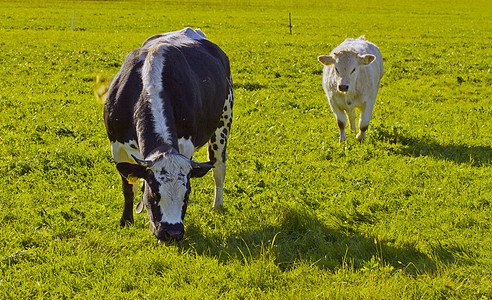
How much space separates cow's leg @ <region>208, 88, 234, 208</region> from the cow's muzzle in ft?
6.77

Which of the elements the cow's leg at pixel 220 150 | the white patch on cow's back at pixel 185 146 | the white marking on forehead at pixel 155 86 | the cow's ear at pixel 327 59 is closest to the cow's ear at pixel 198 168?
the white marking on forehead at pixel 155 86

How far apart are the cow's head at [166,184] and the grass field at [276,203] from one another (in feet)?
1.72

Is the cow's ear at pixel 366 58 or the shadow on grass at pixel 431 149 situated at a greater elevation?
the cow's ear at pixel 366 58

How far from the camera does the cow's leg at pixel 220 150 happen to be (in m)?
6.95

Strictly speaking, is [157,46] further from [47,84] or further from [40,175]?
[47,84]

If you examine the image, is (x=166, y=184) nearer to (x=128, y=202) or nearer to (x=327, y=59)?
(x=128, y=202)

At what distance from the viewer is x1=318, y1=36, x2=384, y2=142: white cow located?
9.43 metres

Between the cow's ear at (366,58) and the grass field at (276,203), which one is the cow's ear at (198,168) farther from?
the cow's ear at (366,58)

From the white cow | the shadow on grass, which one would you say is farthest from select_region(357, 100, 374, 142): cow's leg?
the shadow on grass

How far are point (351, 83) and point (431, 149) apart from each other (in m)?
2.06

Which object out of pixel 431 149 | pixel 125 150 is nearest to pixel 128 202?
pixel 125 150

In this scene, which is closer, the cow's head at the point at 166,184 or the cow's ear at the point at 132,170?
the cow's head at the point at 166,184

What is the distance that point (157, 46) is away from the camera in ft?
19.9

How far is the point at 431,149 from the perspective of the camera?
8.97 meters
